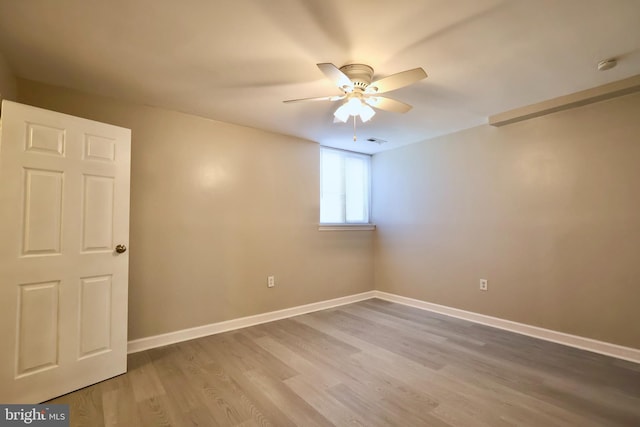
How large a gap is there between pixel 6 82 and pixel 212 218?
72.4 inches

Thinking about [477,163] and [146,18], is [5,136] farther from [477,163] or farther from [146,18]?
[477,163]

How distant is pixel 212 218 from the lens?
3.20 meters

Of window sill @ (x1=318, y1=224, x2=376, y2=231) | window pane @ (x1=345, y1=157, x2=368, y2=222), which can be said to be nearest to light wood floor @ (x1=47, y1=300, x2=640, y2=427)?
window sill @ (x1=318, y1=224, x2=376, y2=231)

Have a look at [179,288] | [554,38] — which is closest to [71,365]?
[179,288]

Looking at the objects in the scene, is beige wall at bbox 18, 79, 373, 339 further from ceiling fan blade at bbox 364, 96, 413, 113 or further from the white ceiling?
ceiling fan blade at bbox 364, 96, 413, 113

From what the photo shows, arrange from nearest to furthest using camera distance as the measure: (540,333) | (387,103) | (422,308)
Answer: (387,103) → (540,333) → (422,308)

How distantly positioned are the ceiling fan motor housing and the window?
2.14 m

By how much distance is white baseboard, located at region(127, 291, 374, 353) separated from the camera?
2754 mm

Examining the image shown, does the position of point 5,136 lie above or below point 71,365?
above

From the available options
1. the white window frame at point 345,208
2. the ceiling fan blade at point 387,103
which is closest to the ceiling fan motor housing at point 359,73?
the ceiling fan blade at point 387,103

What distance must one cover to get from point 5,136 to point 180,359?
2.03 metres

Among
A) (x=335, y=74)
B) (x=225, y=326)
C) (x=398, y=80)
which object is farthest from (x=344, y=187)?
(x=335, y=74)

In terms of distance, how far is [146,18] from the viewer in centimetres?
166

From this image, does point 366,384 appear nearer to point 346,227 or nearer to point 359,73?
point 359,73
